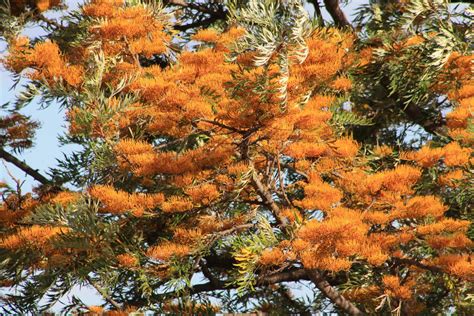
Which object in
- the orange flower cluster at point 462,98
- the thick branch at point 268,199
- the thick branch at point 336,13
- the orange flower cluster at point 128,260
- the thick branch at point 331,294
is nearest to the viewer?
the orange flower cluster at point 128,260

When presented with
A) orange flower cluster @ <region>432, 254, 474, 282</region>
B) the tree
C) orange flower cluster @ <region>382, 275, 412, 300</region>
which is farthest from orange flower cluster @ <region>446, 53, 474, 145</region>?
orange flower cluster @ <region>382, 275, 412, 300</region>

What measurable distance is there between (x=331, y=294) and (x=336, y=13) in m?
3.36

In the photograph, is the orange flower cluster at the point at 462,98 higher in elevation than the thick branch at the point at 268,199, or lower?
higher

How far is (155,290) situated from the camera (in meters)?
7.23

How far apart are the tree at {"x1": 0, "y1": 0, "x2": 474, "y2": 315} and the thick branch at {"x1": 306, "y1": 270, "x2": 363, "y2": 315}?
17 millimetres

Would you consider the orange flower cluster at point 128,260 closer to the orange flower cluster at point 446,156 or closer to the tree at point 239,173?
the tree at point 239,173

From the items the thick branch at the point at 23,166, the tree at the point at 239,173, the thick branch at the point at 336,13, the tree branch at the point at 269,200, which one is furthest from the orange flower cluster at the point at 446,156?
the thick branch at the point at 23,166

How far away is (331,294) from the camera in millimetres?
6523

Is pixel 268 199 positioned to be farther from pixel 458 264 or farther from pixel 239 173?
pixel 458 264

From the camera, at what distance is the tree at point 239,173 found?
5.60 m

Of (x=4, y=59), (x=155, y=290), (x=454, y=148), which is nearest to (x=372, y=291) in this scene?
(x=454, y=148)

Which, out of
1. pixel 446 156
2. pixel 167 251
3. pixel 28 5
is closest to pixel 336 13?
pixel 446 156

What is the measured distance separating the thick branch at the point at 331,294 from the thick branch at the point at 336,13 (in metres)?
3.21

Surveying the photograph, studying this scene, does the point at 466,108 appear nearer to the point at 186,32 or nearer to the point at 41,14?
the point at 186,32
